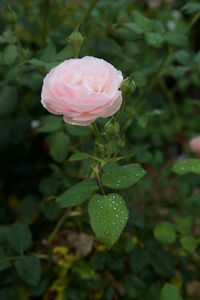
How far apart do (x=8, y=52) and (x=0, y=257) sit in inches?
17.5

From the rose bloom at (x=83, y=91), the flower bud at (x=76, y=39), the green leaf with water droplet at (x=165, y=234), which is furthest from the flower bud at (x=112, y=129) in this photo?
the green leaf with water droplet at (x=165, y=234)

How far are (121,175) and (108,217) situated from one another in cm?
9

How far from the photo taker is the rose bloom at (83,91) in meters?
0.49

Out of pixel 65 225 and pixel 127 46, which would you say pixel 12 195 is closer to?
pixel 65 225

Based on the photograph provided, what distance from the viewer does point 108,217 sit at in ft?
1.68

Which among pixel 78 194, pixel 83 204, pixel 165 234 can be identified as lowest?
pixel 165 234

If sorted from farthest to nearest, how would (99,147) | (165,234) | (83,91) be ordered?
1. (165,234)
2. (99,147)
3. (83,91)

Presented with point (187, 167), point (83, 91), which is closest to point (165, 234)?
point (187, 167)

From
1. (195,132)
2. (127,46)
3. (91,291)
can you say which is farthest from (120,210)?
(195,132)

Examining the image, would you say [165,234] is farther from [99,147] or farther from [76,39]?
[76,39]

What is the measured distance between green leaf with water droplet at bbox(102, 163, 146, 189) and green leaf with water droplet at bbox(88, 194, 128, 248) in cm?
3

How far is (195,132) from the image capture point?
143cm

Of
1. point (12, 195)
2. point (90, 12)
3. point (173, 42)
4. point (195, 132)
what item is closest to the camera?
point (173, 42)

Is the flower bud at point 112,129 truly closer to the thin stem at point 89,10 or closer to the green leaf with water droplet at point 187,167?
the green leaf with water droplet at point 187,167
